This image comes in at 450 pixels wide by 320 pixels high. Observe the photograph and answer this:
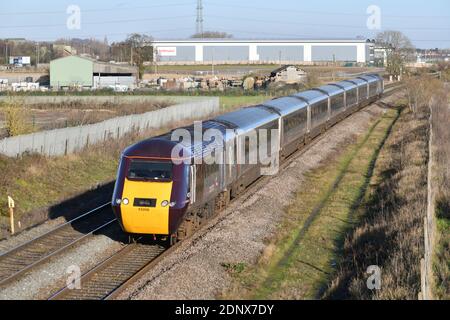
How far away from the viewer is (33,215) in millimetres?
20656

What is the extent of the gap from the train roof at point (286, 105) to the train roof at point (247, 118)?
147cm

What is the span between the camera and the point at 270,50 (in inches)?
5719

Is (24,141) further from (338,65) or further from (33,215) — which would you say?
(338,65)

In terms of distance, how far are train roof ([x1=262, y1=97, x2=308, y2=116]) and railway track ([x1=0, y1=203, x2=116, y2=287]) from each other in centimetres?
963

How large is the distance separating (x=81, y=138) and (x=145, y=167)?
53.7 ft

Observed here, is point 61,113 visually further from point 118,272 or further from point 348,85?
point 118,272

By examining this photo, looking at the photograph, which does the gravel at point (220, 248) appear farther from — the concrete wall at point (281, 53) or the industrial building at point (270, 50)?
the industrial building at point (270, 50)

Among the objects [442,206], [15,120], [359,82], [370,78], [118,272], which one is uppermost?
[370,78]

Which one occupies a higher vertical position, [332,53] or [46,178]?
[332,53]

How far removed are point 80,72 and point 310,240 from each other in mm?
67278

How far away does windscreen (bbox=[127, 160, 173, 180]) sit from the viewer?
15.6m

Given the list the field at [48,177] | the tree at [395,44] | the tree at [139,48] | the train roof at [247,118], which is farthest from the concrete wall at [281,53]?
the train roof at [247,118]

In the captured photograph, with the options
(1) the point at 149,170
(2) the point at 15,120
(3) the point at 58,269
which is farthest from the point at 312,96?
(3) the point at 58,269
